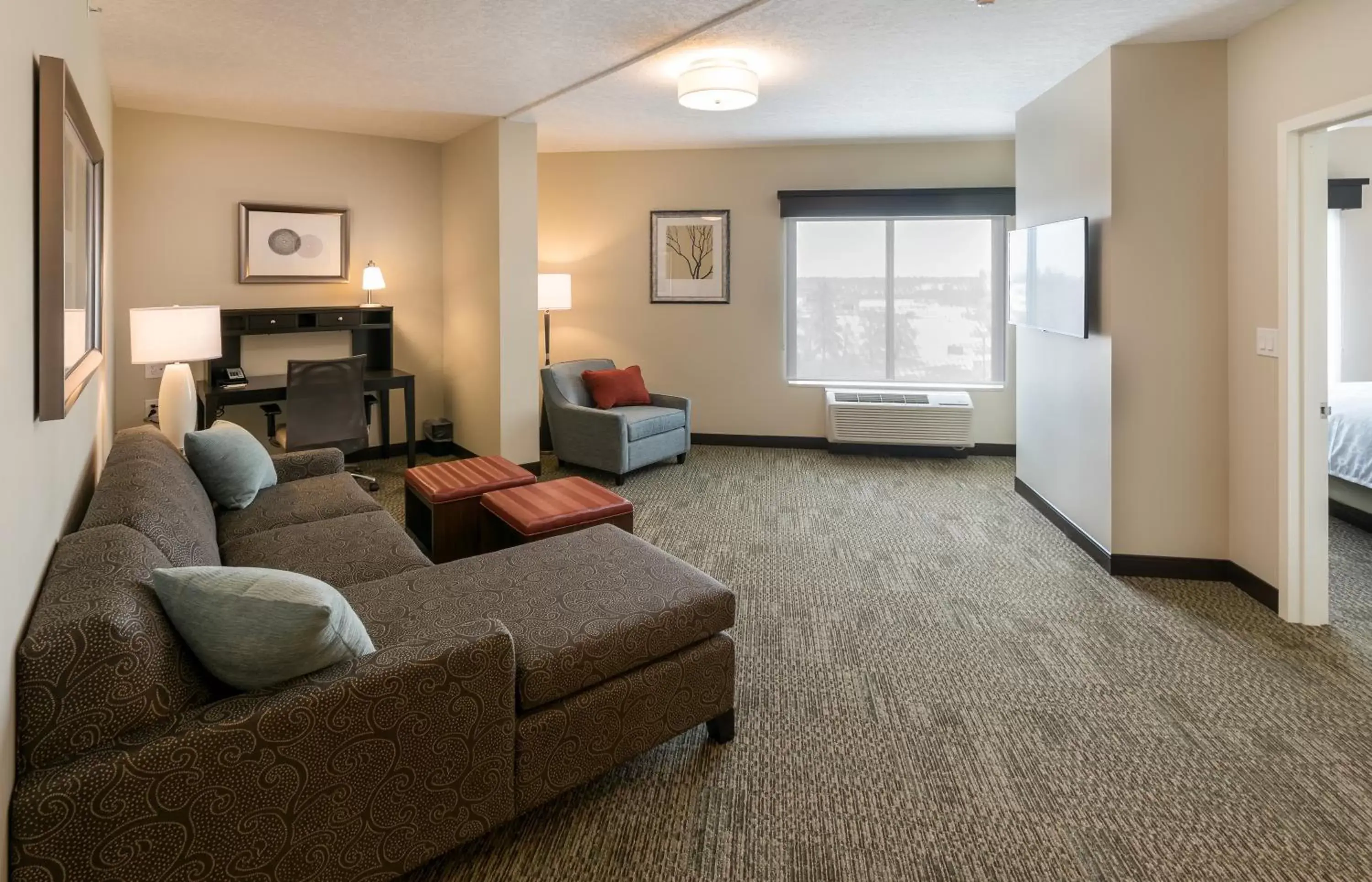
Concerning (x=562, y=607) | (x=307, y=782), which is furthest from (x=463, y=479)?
(x=307, y=782)

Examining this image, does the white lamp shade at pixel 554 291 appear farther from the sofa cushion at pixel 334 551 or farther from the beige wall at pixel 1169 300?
the beige wall at pixel 1169 300

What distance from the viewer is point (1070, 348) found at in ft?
13.5

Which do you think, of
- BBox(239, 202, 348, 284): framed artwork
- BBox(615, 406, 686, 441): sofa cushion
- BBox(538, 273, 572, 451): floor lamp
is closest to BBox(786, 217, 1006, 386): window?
BBox(615, 406, 686, 441): sofa cushion

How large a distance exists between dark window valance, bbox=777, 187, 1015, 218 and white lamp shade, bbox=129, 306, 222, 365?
162 inches

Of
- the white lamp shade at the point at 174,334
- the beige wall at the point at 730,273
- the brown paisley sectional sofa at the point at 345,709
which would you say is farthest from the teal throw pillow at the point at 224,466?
the beige wall at the point at 730,273

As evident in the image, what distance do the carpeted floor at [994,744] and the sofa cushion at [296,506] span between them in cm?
158

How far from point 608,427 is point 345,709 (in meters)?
4.02

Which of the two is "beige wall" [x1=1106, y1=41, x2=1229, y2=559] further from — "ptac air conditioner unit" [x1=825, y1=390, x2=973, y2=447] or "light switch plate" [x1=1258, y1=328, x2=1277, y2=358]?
"ptac air conditioner unit" [x1=825, y1=390, x2=973, y2=447]

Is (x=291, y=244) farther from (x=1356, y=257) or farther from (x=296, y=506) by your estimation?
(x=1356, y=257)

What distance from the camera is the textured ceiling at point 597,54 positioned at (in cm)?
327

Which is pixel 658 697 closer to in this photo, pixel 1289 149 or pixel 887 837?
pixel 887 837

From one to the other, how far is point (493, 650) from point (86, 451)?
2.02 m

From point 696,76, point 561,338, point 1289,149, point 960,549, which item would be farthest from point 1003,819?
point 561,338

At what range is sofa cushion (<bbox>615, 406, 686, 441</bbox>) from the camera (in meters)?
5.56
